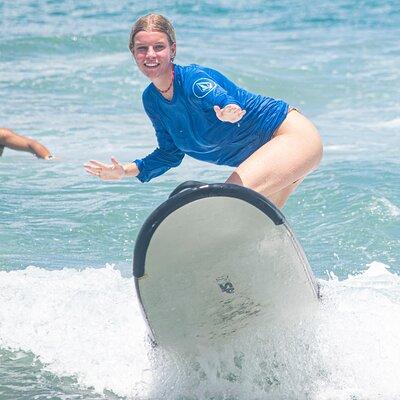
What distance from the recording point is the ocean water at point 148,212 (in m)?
5.29

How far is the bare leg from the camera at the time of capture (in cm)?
506

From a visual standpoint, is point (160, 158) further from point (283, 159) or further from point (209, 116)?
point (283, 159)

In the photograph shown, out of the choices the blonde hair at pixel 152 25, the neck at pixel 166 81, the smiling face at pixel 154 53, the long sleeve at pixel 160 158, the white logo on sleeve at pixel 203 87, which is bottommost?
the long sleeve at pixel 160 158

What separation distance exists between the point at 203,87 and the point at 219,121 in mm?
208

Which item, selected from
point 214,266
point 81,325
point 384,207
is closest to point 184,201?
point 214,266

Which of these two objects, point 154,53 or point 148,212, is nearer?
point 154,53

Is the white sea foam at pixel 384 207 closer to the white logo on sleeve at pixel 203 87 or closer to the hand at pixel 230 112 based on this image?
the white logo on sleeve at pixel 203 87

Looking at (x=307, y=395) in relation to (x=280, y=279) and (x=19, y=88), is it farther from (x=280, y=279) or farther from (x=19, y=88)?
(x=19, y=88)

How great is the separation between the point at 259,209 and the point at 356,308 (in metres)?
1.39

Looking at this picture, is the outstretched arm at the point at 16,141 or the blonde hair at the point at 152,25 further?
the outstretched arm at the point at 16,141

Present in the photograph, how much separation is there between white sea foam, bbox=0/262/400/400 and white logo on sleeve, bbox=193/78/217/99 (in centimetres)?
115

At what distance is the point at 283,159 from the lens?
5.14 metres

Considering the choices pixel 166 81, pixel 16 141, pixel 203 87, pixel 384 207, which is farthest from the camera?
pixel 384 207

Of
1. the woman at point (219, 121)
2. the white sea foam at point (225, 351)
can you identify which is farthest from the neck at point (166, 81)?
the white sea foam at point (225, 351)
